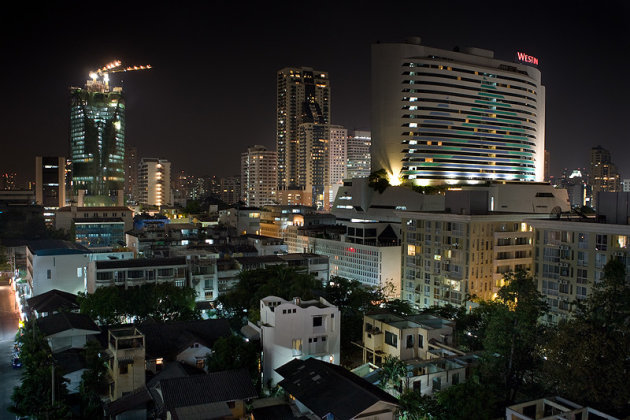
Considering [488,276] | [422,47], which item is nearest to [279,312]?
[488,276]

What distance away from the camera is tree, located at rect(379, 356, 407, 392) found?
64.4 ft

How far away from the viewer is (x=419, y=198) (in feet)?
196

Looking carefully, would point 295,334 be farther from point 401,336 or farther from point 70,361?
point 70,361

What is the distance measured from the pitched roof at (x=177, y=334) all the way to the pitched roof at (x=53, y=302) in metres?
9.11

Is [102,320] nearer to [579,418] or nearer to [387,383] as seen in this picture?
[387,383]

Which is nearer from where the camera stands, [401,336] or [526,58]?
[401,336]

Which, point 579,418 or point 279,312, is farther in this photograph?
point 279,312

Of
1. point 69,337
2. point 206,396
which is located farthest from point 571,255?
point 69,337

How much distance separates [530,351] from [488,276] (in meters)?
16.1

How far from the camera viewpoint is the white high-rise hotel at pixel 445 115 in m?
64.8

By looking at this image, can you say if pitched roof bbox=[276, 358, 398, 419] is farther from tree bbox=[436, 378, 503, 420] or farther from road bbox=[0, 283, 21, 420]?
road bbox=[0, 283, 21, 420]

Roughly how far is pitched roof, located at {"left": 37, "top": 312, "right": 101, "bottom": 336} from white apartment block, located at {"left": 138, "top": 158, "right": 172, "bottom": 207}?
9716 centimetres

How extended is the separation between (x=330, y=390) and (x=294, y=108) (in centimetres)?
10987

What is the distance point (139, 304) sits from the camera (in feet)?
102
